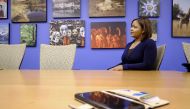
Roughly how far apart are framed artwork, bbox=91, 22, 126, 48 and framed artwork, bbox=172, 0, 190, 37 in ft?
2.56

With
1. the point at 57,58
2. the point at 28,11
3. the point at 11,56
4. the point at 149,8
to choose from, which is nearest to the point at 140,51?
the point at 57,58

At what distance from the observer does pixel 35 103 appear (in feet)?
2.78

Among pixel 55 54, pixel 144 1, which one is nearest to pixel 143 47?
pixel 55 54

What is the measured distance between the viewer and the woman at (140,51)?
2.52 metres

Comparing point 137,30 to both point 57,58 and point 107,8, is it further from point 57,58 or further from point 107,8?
point 107,8

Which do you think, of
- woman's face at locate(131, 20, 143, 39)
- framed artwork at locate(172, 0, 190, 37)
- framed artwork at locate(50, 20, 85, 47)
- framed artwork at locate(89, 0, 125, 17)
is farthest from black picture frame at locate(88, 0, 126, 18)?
woman's face at locate(131, 20, 143, 39)

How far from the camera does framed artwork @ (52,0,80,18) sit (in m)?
3.88

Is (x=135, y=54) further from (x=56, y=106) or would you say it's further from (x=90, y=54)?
(x=56, y=106)

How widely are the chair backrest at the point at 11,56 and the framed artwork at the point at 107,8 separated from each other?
137 centimetres

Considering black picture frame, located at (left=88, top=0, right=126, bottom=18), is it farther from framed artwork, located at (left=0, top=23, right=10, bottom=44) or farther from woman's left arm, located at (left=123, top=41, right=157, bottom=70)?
framed artwork, located at (left=0, top=23, right=10, bottom=44)

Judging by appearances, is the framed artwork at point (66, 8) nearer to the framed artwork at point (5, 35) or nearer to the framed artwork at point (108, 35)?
the framed artwork at point (108, 35)

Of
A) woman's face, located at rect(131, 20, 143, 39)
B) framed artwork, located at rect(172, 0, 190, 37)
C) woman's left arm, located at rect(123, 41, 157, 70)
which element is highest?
framed artwork, located at rect(172, 0, 190, 37)

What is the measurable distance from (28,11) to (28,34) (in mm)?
390

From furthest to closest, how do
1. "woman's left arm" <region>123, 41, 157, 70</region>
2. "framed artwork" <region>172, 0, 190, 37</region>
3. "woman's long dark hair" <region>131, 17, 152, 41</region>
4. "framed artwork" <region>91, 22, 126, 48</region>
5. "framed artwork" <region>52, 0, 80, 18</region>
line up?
"framed artwork" <region>52, 0, 80, 18</region>, "framed artwork" <region>91, 22, 126, 48</region>, "framed artwork" <region>172, 0, 190, 37</region>, "woman's long dark hair" <region>131, 17, 152, 41</region>, "woman's left arm" <region>123, 41, 157, 70</region>
